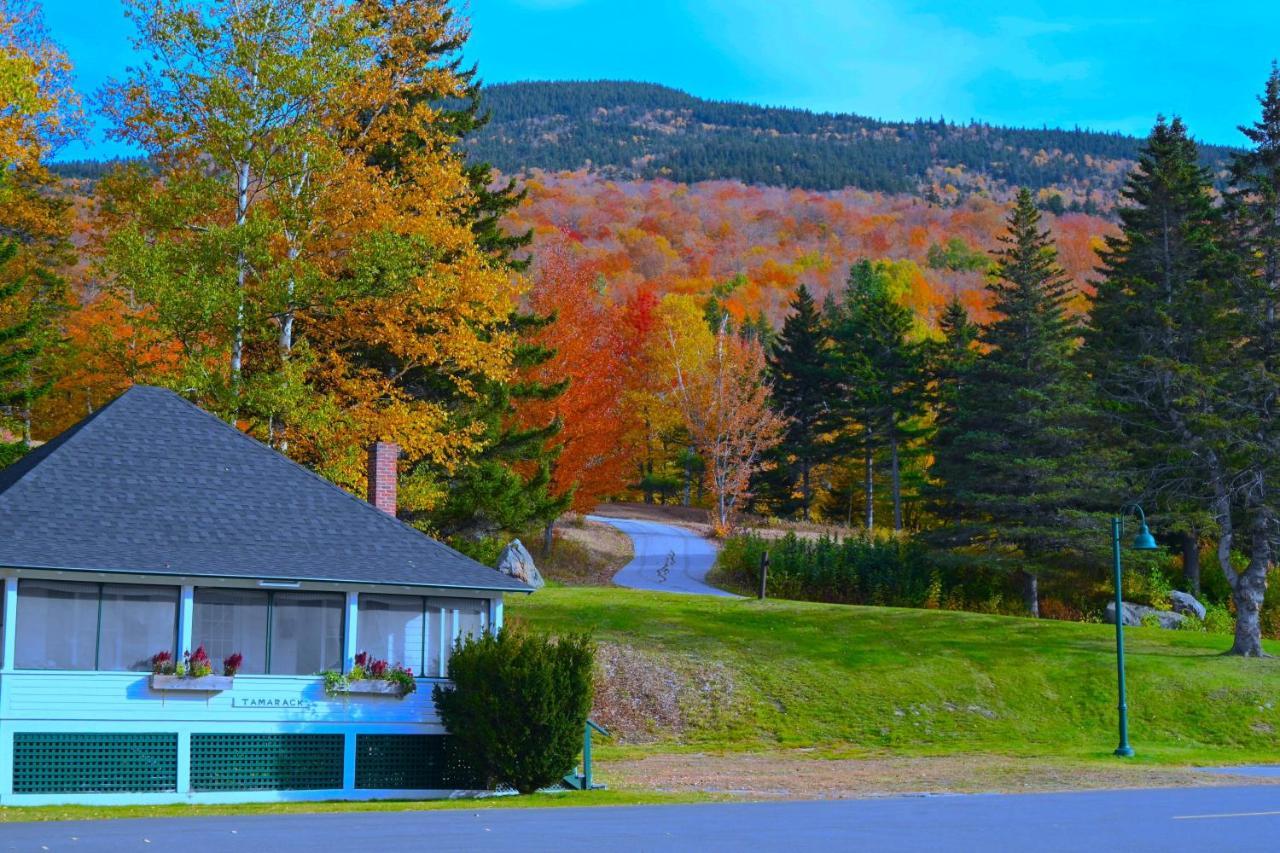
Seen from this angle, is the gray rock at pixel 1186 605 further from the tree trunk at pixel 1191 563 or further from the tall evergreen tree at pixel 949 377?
the tall evergreen tree at pixel 949 377

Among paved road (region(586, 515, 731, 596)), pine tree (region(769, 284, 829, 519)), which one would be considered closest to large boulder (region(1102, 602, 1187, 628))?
paved road (region(586, 515, 731, 596))

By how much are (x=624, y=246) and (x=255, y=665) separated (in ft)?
434

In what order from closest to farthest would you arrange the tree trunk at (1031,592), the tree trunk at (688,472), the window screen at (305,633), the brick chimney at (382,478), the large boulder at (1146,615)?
the window screen at (305,633), the brick chimney at (382,478), the large boulder at (1146,615), the tree trunk at (1031,592), the tree trunk at (688,472)

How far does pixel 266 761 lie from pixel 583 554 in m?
36.2

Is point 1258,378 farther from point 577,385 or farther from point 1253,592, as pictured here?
point 577,385

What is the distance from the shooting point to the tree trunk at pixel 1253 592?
3894cm

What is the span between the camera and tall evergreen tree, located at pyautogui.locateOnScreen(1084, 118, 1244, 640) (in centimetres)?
4053

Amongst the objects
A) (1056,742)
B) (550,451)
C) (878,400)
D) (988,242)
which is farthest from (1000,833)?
(988,242)

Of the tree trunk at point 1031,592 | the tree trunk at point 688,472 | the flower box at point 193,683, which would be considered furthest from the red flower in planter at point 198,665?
the tree trunk at point 688,472

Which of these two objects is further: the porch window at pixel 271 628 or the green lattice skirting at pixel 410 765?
the green lattice skirting at pixel 410 765

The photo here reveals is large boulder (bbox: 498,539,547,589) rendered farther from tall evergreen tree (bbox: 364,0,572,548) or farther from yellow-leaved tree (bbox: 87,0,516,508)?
yellow-leaved tree (bbox: 87,0,516,508)

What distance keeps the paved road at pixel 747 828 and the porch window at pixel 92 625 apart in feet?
14.7

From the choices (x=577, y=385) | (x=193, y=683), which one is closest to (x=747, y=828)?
(x=193, y=683)

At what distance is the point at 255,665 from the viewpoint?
2341 centimetres
